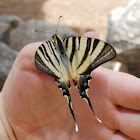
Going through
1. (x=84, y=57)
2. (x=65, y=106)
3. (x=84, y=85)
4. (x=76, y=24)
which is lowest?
(x=76, y=24)

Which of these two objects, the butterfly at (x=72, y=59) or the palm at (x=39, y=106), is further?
the palm at (x=39, y=106)

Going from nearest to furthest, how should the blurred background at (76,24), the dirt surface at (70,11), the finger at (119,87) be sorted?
1. the finger at (119,87)
2. the blurred background at (76,24)
3. the dirt surface at (70,11)

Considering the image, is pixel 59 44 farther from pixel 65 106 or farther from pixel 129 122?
pixel 129 122

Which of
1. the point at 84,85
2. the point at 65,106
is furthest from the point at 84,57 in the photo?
the point at 65,106

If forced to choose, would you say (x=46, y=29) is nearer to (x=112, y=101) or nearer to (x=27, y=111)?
(x=27, y=111)

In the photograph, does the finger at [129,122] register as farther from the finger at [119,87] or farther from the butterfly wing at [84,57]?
the butterfly wing at [84,57]

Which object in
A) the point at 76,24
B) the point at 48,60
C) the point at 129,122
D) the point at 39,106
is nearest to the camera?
the point at 129,122

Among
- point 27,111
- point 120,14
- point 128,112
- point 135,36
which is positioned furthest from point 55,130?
point 120,14

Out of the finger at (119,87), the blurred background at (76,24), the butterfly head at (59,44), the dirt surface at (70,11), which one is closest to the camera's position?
the finger at (119,87)

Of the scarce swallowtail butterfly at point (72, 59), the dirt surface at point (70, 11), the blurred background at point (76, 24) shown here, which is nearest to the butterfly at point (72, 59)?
the scarce swallowtail butterfly at point (72, 59)
